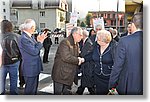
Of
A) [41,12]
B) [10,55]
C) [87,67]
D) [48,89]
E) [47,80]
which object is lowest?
[48,89]

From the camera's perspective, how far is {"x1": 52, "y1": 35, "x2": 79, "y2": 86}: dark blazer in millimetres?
3064

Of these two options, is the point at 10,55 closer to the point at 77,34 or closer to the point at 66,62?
the point at 66,62

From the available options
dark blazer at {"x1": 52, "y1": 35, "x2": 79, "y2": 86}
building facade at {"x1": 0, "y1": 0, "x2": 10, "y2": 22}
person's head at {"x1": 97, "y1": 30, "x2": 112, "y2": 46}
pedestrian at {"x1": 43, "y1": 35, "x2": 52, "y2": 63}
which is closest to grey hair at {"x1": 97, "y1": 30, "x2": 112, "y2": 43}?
person's head at {"x1": 97, "y1": 30, "x2": 112, "y2": 46}

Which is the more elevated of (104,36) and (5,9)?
(5,9)

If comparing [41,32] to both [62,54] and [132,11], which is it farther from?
[132,11]

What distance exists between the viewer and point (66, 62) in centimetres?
309

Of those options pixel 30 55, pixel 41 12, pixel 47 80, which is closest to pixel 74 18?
pixel 41 12

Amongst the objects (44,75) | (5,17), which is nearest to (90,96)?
(44,75)

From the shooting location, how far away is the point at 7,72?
3.18 m

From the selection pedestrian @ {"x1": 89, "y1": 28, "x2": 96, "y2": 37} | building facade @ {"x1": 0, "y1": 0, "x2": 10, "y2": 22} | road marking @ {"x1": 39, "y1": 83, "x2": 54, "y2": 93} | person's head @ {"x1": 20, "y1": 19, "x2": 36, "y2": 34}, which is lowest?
road marking @ {"x1": 39, "y1": 83, "x2": 54, "y2": 93}

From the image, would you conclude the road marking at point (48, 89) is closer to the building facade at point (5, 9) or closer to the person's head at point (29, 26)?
the person's head at point (29, 26)

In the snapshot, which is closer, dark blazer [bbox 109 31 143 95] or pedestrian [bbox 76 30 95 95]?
dark blazer [bbox 109 31 143 95]

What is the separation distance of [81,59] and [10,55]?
787mm

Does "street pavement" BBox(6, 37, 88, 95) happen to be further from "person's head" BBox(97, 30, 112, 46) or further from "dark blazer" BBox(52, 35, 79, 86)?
"person's head" BBox(97, 30, 112, 46)
